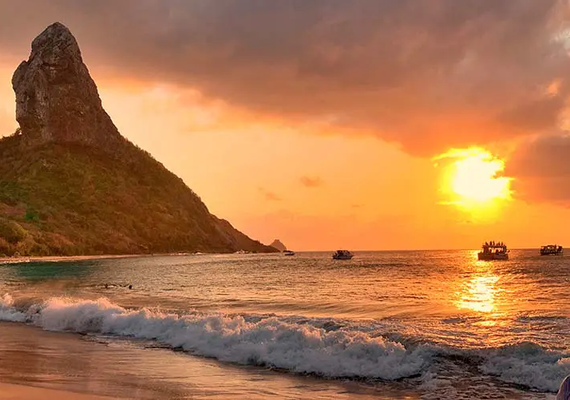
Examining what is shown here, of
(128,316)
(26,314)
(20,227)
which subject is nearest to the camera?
(128,316)

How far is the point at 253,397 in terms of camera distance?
14141mm

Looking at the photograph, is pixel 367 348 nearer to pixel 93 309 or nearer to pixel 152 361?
pixel 152 361

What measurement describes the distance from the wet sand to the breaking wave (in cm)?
97

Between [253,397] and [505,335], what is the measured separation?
1255 cm

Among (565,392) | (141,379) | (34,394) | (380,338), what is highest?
(565,392)

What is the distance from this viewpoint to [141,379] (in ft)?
52.2

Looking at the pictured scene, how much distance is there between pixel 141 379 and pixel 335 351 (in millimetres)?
6289

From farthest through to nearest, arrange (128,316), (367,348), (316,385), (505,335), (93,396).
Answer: (128,316), (505,335), (367,348), (316,385), (93,396)

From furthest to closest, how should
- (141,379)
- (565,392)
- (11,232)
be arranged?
(11,232) < (141,379) < (565,392)

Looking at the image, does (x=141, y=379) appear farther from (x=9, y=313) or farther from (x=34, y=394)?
(x=9, y=313)

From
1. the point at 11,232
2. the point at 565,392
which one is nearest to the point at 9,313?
the point at 565,392

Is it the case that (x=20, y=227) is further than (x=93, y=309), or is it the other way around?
(x=20, y=227)

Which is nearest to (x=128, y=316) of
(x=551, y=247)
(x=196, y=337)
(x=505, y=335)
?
(x=196, y=337)

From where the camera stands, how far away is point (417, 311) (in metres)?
33.9
